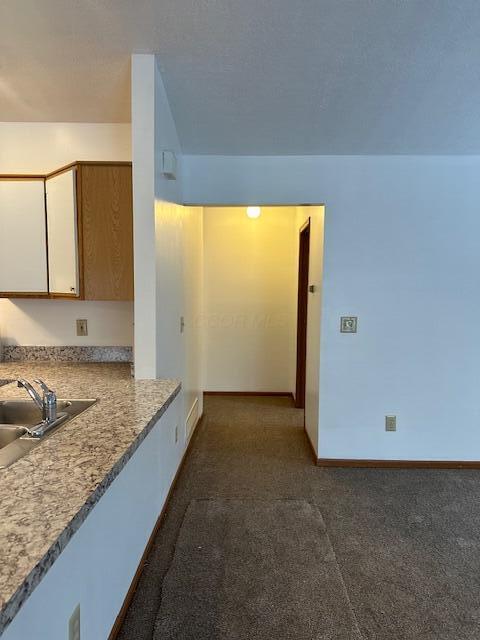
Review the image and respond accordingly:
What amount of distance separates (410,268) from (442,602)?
2031mm

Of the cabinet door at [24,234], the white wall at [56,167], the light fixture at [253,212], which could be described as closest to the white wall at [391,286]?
the white wall at [56,167]

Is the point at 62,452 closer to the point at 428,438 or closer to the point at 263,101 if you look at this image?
the point at 263,101

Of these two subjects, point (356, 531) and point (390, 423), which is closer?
point (356, 531)

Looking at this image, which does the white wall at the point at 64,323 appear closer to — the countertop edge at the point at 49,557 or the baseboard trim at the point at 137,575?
the baseboard trim at the point at 137,575

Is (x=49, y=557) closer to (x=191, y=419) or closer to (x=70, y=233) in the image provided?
(x=70, y=233)

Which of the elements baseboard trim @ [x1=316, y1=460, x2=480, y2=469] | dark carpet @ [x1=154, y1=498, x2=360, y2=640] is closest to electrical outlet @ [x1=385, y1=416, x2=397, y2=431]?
baseboard trim @ [x1=316, y1=460, x2=480, y2=469]

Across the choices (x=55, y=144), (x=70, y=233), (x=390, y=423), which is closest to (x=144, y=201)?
(x=70, y=233)

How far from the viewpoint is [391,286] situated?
284cm

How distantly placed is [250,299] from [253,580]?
3302 millimetres

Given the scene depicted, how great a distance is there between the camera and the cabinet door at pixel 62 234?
2.12 meters

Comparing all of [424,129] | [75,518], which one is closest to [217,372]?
[424,129]

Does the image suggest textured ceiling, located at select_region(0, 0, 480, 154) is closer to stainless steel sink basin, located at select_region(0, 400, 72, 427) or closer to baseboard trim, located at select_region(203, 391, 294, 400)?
stainless steel sink basin, located at select_region(0, 400, 72, 427)

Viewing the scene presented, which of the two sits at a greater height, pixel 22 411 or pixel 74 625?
pixel 22 411

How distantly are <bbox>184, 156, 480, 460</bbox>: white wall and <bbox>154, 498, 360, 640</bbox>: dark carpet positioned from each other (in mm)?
935
